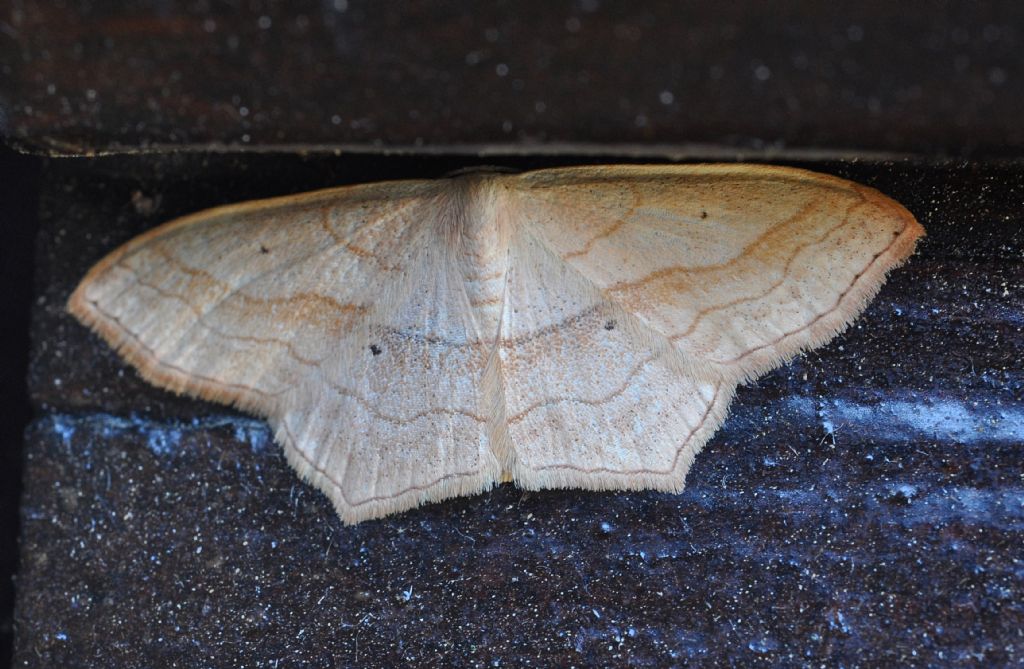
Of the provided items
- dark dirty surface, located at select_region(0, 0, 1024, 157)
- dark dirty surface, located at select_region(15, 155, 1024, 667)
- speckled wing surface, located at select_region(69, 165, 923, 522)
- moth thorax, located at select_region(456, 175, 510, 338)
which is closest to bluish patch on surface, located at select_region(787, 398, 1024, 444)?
dark dirty surface, located at select_region(15, 155, 1024, 667)

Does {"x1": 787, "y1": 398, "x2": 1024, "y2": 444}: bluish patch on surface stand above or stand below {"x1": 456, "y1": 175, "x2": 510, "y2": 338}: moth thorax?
below

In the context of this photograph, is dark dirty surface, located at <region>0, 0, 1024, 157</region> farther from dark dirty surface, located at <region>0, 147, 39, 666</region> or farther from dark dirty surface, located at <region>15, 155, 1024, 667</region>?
dark dirty surface, located at <region>0, 147, 39, 666</region>

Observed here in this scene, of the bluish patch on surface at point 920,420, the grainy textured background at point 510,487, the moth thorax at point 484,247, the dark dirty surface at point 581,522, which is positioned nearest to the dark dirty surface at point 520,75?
the grainy textured background at point 510,487

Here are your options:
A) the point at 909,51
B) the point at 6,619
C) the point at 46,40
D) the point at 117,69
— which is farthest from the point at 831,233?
the point at 6,619

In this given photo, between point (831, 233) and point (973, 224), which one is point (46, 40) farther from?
point (973, 224)

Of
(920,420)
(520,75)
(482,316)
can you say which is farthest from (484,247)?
(920,420)

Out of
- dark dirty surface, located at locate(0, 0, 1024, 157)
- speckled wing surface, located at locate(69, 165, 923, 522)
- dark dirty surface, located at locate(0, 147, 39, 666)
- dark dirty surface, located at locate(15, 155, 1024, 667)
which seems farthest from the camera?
dark dirty surface, located at locate(0, 147, 39, 666)

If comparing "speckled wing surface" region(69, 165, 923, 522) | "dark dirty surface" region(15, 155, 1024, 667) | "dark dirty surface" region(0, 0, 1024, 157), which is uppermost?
"dark dirty surface" region(0, 0, 1024, 157)

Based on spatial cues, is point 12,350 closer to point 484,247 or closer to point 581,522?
point 484,247
